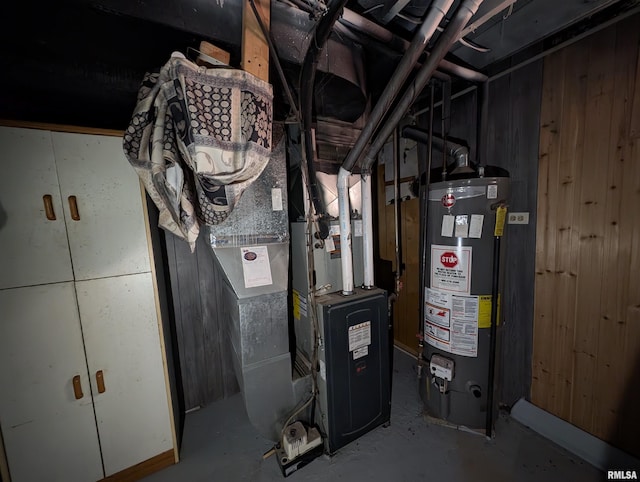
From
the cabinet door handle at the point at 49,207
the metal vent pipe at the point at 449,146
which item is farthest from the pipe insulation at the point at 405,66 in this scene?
the cabinet door handle at the point at 49,207

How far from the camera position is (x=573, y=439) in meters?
1.48

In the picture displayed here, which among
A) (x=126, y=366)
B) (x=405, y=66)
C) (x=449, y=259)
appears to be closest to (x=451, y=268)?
(x=449, y=259)

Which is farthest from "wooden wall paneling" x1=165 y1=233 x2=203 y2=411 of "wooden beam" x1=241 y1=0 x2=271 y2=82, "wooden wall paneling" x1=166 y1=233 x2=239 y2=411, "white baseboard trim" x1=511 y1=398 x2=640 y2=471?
"white baseboard trim" x1=511 y1=398 x2=640 y2=471

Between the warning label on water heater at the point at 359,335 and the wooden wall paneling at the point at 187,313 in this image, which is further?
the wooden wall paneling at the point at 187,313

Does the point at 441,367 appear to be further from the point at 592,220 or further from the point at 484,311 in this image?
the point at 592,220

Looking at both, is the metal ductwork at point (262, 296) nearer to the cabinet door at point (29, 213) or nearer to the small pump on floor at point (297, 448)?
the small pump on floor at point (297, 448)

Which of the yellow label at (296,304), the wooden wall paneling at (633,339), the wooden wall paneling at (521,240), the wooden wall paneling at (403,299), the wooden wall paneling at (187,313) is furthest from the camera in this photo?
the wooden wall paneling at (403,299)

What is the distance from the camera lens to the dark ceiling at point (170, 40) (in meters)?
0.95

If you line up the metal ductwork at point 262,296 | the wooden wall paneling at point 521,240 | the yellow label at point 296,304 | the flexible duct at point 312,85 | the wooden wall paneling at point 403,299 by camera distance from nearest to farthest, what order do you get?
A: 1. the flexible duct at point 312,85
2. the metal ductwork at point 262,296
3. the wooden wall paneling at point 521,240
4. the yellow label at point 296,304
5. the wooden wall paneling at point 403,299

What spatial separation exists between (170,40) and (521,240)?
7.64 feet

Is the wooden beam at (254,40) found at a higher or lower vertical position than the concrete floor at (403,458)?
higher

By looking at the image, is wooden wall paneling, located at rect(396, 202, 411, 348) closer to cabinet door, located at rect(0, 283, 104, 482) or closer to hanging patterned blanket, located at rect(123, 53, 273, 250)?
hanging patterned blanket, located at rect(123, 53, 273, 250)

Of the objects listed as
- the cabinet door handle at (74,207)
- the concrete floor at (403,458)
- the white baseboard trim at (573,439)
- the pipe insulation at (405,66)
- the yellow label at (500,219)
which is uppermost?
the pipe insulation at (405,66)

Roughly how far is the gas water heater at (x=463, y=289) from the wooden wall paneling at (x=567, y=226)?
34 centimetres
